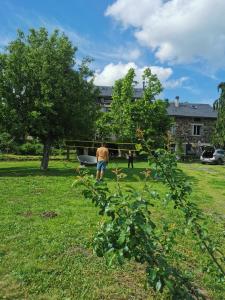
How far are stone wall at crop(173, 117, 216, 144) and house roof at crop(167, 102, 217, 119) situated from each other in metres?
0.66

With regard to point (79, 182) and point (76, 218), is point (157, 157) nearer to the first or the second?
point (79, 182)

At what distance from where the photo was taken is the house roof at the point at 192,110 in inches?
2382

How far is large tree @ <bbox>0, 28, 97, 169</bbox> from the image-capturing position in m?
19.7

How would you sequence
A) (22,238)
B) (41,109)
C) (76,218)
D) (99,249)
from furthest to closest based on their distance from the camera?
(41,109) < (76,218) < (22,238) < (99,249)

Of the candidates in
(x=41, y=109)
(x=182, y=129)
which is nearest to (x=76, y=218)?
(x=41, y=109)

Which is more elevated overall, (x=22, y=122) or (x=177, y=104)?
(x=177, y=104)

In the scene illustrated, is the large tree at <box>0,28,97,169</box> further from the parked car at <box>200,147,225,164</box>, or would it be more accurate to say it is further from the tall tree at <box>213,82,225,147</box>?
the tall tree at <box>213,82,225,147</box>

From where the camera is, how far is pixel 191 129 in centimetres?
6059

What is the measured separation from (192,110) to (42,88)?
4560cm

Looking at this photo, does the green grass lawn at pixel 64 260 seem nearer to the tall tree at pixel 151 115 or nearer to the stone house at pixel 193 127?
the tall tree at pixel 151 115

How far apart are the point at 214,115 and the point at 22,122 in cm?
4581

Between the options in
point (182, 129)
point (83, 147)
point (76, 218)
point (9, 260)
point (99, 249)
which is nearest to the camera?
point (99, 249)

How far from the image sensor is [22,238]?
296 inches

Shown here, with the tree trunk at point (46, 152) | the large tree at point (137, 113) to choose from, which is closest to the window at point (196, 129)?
the large tree at point (137, 113)
